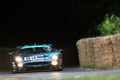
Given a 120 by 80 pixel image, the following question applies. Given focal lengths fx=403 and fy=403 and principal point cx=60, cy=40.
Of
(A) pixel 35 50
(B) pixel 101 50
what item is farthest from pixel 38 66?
(B) pixel 101 50

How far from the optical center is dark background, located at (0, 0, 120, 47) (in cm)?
2913

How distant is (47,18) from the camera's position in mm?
31016

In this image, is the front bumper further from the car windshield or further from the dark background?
the dark background

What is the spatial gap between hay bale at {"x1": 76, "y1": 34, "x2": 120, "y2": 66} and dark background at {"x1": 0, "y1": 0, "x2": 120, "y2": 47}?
21.5ft

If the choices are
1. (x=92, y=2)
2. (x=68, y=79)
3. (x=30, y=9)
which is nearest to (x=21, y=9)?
(x=30, y=9)

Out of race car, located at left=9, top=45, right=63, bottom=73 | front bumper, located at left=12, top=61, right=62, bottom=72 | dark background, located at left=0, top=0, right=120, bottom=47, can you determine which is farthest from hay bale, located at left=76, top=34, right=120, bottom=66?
dark background, located at left=0, top=0, right=120, bottom=47

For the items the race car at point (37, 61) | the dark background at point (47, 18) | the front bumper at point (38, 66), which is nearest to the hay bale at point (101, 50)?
the race car at point (37, 61)

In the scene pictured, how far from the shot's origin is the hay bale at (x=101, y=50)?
18.2 metres

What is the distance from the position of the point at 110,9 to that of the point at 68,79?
1923 centimetres

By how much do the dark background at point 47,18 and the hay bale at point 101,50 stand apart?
6543 mm

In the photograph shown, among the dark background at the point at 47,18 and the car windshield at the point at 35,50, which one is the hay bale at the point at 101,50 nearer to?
the car windshield at the point at 35,50

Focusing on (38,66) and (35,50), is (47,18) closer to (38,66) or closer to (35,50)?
(35,50)

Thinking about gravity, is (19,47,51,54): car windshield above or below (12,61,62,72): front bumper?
above

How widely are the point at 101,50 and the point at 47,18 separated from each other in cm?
1167
